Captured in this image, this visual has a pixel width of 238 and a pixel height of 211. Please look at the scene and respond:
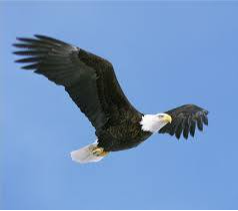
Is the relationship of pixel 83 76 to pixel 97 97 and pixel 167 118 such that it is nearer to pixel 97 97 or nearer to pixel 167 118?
pixel 97 97

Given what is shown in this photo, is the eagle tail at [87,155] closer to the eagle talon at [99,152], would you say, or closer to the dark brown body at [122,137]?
the eagle talon at [99,152]

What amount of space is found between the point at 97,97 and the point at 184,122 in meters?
A: 1.54

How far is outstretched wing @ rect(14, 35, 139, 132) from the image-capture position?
35.7ft

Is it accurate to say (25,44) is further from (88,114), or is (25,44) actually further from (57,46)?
(88,114)

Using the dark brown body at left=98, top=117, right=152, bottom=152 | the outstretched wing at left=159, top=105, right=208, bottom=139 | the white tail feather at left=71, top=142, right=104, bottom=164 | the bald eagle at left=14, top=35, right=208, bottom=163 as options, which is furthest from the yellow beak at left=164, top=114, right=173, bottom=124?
the white tail feather at left=71, top=142, right=104, bottom=164

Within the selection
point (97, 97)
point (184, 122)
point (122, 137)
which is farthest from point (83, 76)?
point (184, 122)

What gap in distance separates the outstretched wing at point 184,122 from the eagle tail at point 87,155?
4.08 feet

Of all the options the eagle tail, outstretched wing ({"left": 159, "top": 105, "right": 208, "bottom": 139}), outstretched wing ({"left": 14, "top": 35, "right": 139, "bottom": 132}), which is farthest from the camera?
outstretched wing ({"left": 159, "top": 105, "right": 208, "bottom": 139})

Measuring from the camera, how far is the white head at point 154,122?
→ 1109 cm

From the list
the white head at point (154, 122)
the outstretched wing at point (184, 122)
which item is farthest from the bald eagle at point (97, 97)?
the outstretched wing at point (184, 122)

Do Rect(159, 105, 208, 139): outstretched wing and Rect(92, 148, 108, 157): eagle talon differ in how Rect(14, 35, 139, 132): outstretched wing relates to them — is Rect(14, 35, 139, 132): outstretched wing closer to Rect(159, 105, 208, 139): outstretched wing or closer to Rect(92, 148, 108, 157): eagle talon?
Rect(92, 148, 108, 157): eagle talon

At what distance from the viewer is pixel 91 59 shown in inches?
438

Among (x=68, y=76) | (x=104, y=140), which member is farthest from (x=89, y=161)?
(x=68, y=76)

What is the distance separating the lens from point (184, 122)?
40.0 feet
